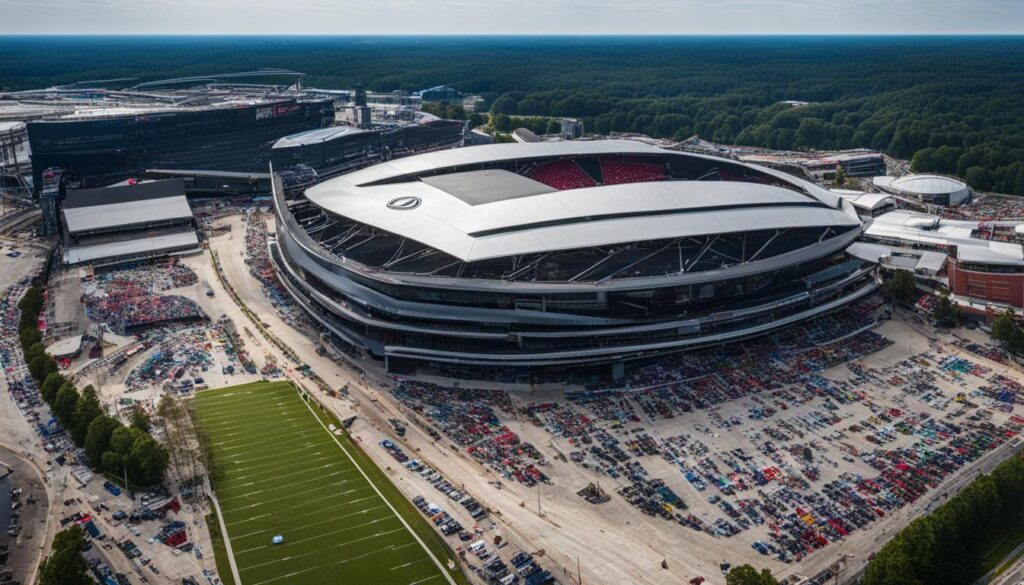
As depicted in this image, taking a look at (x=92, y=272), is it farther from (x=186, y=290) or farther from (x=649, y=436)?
(x=649, y=436)

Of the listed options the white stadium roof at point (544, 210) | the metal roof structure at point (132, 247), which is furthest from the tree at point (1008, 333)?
the metal roof structure at point (132, 247)

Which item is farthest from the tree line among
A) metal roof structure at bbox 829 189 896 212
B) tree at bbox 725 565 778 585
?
metal roof structure at bbox 829 189 896 212

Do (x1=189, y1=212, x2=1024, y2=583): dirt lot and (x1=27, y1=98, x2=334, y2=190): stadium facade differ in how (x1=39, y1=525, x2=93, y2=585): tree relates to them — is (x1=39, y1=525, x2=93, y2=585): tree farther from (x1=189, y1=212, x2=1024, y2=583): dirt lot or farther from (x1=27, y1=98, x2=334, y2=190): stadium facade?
(x1=27, y1=98, x2=334, y2=190): stadium facade

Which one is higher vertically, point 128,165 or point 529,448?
point 128,165

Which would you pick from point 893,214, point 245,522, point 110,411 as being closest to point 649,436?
point 245,522

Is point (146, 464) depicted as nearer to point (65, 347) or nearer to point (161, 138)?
point (65, 347)

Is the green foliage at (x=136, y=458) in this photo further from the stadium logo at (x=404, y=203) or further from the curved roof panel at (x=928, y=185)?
the curved roof panel at (x=928, y=185)

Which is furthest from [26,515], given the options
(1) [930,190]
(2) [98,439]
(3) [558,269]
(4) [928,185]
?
(4) [928,185]
